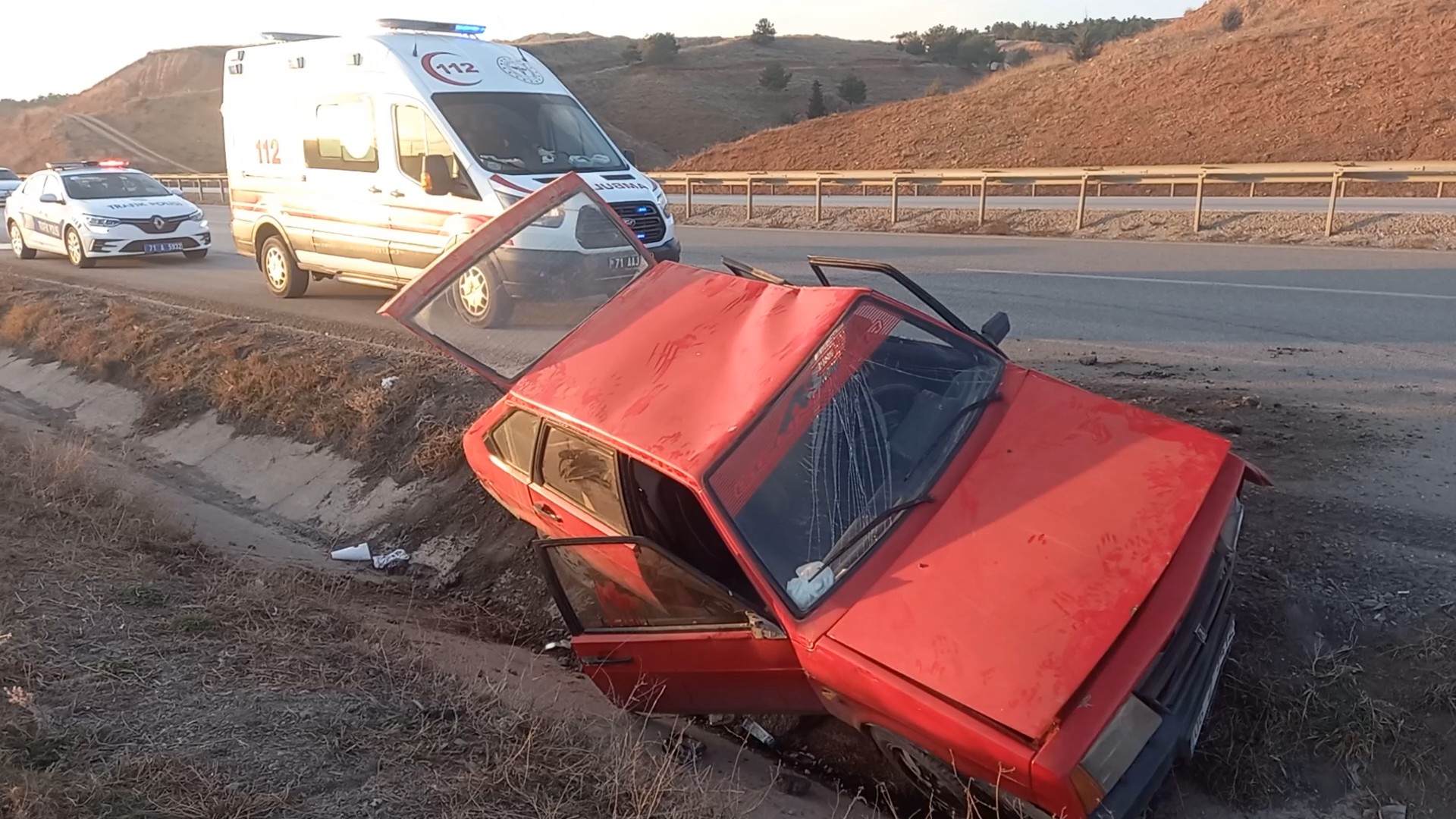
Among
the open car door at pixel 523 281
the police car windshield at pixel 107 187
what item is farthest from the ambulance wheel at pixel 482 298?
the police car windshield at pixel 107 187

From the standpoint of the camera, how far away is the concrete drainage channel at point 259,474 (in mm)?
7836

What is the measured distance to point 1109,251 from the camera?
13.9 m

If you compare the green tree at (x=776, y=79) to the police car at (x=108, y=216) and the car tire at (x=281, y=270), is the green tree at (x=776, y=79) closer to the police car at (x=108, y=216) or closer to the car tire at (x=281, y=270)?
the police car at (x=108, y=216)

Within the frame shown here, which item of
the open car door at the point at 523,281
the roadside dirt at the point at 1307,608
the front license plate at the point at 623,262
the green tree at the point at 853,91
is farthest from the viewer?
the green tree at the point at 853,91

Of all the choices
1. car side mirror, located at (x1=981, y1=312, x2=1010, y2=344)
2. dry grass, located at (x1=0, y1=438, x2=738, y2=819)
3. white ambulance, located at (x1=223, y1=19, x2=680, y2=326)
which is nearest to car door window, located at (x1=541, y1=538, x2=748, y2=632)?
dry grass, located at (x1=0, y1=438, x2=738, y2=819)

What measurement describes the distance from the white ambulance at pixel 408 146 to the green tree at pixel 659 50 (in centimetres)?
6212

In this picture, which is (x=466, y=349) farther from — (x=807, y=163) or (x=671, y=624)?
(x=807, y=163)

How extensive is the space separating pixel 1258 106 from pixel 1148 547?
100 feet

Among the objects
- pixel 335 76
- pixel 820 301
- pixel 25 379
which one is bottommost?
pixel 25 379

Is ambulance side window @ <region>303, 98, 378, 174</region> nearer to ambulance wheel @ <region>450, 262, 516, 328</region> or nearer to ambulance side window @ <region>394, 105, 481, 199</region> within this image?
ambulance side window @ <region>394, 105, 481, 199</region>

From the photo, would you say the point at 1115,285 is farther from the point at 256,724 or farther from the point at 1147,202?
the point at 1147,202

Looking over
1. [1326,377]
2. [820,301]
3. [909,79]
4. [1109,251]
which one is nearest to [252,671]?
[820,301]

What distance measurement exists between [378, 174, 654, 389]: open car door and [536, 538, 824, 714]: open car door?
1140 mm

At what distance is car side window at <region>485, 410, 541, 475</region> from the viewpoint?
4.91 m
